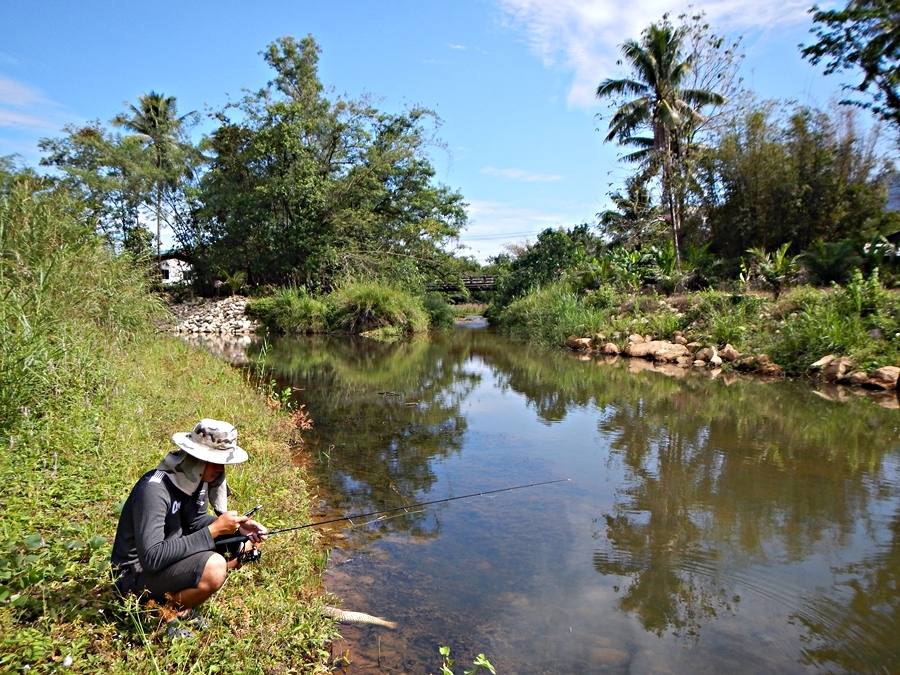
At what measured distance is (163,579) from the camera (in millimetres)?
2711

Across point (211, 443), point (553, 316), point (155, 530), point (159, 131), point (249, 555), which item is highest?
point (159, 131)

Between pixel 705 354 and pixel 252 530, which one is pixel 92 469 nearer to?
pixel 252 530

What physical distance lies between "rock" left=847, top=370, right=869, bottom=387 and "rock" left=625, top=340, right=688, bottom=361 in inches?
176

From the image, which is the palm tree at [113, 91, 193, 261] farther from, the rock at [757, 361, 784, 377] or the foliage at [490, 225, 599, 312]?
the rock at [757, 361, 784, 377]

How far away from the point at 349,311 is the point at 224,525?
22495mm

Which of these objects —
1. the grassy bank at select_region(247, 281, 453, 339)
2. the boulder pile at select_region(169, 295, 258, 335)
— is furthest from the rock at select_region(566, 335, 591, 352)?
the boulder pile at select_region(169, 295, 258, 335)

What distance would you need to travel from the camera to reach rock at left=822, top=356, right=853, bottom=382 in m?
11.4

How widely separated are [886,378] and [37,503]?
12.8 metres

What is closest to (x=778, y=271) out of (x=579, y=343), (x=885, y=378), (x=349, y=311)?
(x=579, y=343)

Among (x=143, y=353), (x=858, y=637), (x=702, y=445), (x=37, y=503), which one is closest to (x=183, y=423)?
(x=37, y=503)

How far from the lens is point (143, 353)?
8.96 m

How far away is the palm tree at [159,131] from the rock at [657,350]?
25446 mm

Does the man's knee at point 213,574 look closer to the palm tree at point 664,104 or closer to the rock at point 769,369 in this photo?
the rock at point 769,369

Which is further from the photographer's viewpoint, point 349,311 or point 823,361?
point 349,311
